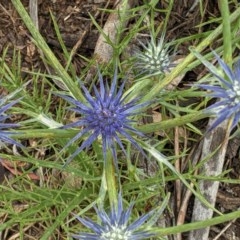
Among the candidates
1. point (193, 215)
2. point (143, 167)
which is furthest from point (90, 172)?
point (193, 215)

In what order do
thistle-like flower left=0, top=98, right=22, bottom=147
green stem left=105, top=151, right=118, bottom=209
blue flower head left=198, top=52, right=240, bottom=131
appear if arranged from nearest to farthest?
blue flower head left=198, top=52, right=240, bottom=131 < thistle-like flower left=0, top=98, right=22, bottom=147 < green stem left=105, top=151, right=118, bottom=209

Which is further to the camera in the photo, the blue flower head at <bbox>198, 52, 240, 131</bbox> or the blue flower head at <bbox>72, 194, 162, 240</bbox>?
the blue flower head at <bbox>72, 194, 162, 240</bbox>

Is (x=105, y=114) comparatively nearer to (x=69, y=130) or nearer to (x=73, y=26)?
(x=69, y=130)

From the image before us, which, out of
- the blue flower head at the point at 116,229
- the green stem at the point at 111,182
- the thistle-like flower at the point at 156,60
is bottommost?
the blue flower head at the point at 116,229

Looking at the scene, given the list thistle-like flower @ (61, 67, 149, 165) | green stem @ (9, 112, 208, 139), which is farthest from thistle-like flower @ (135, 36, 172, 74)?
thistle-like flower @ (61, 67, 149, 165)

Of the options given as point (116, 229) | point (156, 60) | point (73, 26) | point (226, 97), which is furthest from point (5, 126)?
point (73, 26)

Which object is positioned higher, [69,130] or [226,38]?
[226,38]

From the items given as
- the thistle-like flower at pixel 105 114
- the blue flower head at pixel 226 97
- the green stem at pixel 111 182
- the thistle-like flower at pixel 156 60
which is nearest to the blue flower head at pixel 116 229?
the green stem at pixel 111 182

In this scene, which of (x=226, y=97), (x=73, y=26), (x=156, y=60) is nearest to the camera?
(x=226, y=97)

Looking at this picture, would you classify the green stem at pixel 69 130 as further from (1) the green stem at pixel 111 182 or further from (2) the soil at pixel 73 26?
(2) the soil at pixel 73 26

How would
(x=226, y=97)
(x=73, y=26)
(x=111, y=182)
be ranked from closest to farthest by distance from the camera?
(x=226, y=97), (x=111, y=182), (x=73, y=26)

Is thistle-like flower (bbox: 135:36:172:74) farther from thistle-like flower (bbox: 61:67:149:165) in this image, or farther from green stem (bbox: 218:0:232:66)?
thistle-like flower (bbox: 61:67:149:165)
